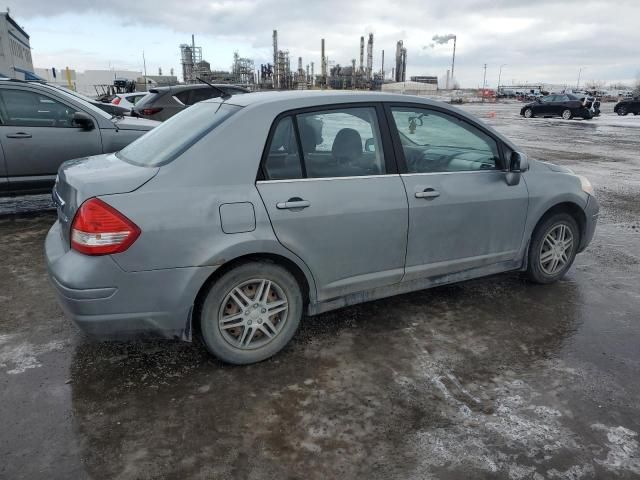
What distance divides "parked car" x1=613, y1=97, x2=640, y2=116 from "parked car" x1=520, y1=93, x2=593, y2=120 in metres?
7.00

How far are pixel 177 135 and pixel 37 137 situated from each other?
393 cm

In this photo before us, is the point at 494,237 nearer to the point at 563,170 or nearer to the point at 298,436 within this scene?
the point at 563,170

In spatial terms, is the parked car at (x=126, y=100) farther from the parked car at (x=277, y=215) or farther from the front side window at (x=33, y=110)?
the parked car at (x=277, y=215)

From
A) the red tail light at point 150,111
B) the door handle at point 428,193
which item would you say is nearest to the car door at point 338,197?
the door handle at point 428,193

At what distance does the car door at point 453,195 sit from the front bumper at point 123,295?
1553 millimetres

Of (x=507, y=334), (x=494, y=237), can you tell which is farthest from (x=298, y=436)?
(x=494, y=237)

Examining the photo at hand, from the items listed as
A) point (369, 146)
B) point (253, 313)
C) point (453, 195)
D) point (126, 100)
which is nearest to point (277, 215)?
point (253, 313)

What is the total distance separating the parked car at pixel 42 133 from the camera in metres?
6.02

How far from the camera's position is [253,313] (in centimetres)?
304

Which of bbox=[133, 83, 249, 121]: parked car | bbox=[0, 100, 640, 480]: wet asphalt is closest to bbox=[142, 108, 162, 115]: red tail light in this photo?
bbox=[133, 83, 249, 121]: parked car

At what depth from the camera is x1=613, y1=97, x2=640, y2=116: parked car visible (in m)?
33.8

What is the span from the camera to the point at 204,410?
8.72 ft

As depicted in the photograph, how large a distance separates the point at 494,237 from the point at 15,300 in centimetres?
398

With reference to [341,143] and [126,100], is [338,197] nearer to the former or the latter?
[341,143]
